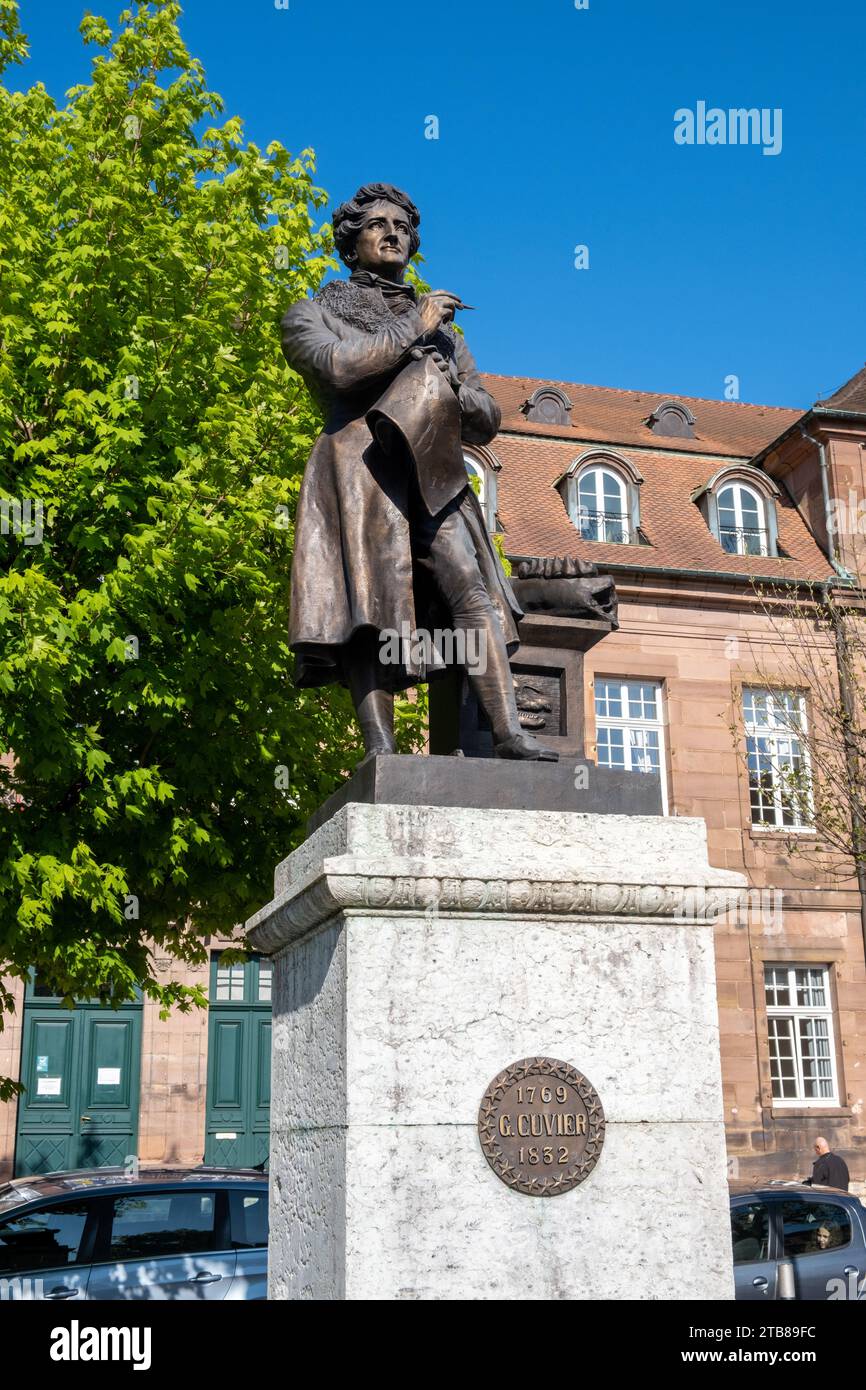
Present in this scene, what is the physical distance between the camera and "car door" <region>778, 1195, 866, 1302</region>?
901 centimetres

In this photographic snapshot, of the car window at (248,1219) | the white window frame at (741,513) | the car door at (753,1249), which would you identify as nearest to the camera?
the car window at (248,1219)

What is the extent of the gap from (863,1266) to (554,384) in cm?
2285

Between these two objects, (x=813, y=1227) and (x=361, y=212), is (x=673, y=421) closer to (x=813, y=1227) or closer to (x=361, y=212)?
(x=813, y=1227)

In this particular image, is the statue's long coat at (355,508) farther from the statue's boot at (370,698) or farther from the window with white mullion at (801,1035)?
the window with white mullion at (801,1035)

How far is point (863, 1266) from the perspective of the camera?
9211mm

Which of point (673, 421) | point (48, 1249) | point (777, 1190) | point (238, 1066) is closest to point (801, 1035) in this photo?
point (238, 1066)

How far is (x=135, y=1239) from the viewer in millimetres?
8508

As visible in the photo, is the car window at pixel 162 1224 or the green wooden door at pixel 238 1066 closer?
the car window at pixel 162 1224

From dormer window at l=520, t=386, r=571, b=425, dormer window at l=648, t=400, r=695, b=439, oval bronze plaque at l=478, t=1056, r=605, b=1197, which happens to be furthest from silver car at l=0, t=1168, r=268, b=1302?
dormer window at l=648, t=400, r=695, b=439

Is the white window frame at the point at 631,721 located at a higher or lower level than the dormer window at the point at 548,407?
lower

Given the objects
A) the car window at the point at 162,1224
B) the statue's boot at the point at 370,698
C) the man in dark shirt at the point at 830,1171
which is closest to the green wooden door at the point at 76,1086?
the man in dark shirt at the point at 830,1171

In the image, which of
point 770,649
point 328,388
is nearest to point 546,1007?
point 328,388

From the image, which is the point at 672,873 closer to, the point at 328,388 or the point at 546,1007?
the point at 546,1007

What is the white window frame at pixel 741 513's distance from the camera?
24344mm
